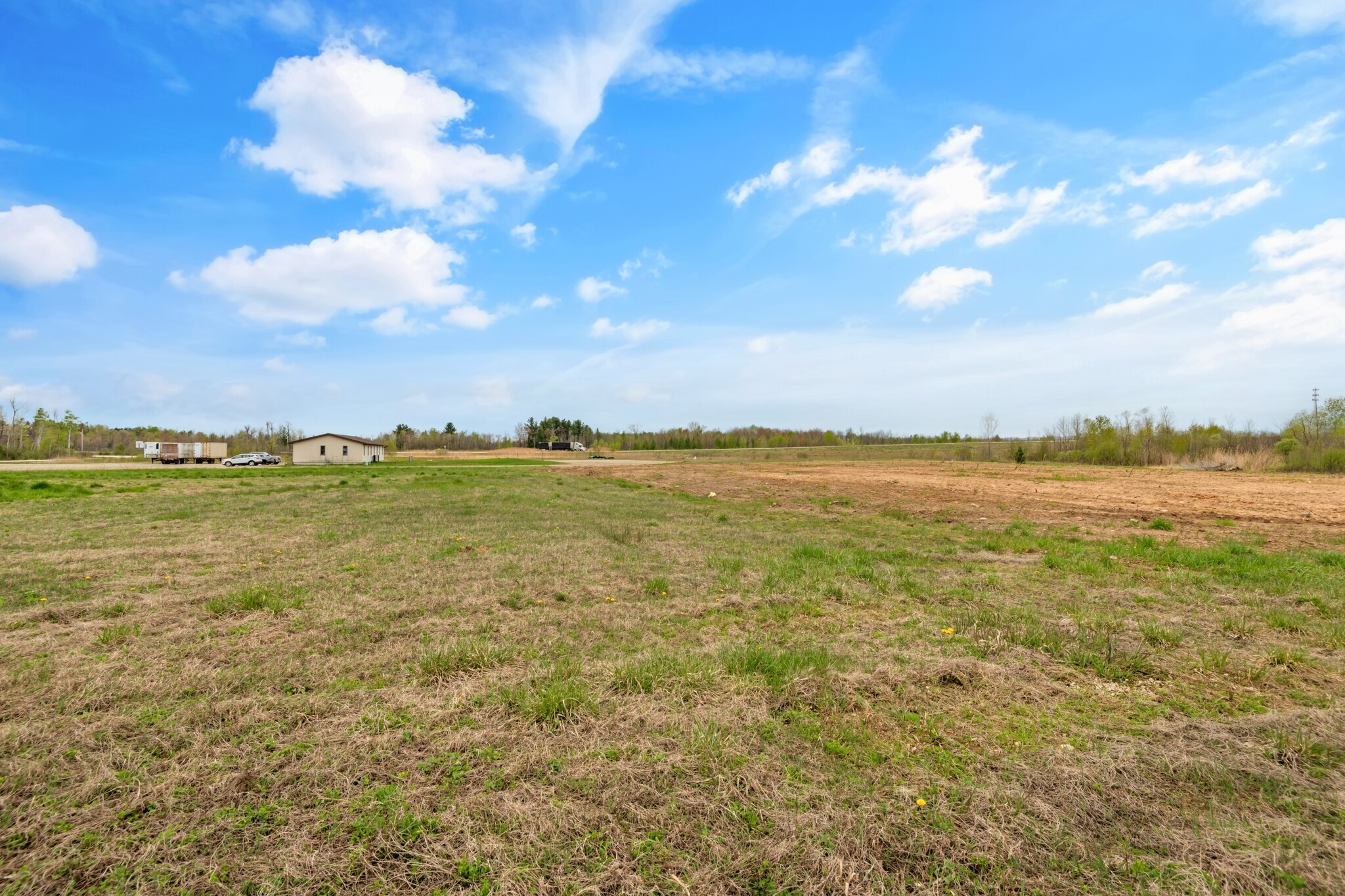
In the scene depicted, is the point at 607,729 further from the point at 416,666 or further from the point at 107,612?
the point at 107,612

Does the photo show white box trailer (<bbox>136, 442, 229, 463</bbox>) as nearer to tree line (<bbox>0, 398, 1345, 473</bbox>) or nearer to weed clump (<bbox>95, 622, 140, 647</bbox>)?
tree line (<bbox>0, 398, 1345, 473</bbox>)

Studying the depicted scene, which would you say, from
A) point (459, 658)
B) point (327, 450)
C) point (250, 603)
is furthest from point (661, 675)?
point (327, 450)

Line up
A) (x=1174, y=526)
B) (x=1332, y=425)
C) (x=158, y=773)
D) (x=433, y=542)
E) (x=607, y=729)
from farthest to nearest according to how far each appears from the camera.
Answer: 1. (x=1332, y=425)
2. (x=1174, y=526)
3. (x=433, y=542)
4. (x=607, y=729)
5. (x=158, y=773)

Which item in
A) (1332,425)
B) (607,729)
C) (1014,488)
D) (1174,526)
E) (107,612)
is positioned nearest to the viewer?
(607,729)

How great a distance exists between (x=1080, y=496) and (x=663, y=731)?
90.6 feet

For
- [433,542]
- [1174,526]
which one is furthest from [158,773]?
[1174,526]

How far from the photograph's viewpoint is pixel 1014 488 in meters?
29.0

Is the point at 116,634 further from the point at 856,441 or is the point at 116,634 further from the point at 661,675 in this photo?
the point at 856,441

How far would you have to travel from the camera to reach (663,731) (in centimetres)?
407

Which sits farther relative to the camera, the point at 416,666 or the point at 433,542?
the point at 433,542

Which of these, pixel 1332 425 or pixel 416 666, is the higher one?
pixel 1332 425

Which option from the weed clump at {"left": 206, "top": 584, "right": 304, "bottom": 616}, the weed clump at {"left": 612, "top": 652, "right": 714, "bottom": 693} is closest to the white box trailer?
the weed clump at {"left": 206, "top": 584, "right": 304, "bottom": 616}

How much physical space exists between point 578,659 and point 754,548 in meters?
6.92

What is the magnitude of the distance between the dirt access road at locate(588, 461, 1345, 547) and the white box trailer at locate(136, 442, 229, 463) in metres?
64.0
